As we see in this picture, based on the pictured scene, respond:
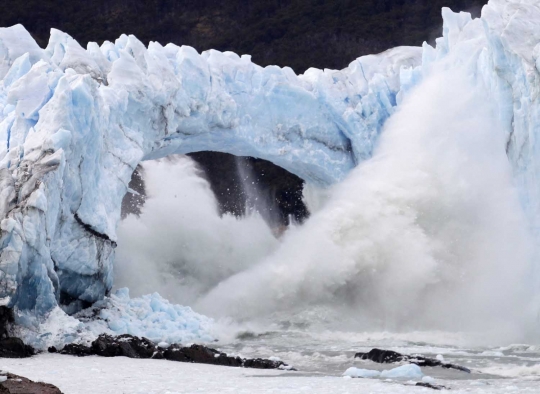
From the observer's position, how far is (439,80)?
69.1 feet

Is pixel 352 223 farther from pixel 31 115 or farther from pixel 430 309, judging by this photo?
pixel 31 115

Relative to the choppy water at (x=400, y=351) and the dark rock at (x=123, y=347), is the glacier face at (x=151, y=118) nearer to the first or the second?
the dark rock at (x=123, y=347)

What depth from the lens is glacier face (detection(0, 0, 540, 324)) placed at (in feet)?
48.0

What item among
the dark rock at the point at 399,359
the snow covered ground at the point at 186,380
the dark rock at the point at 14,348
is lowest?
the snow covered ground at the point at 186,380

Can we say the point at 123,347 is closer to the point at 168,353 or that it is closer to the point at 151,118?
the point at 168,353

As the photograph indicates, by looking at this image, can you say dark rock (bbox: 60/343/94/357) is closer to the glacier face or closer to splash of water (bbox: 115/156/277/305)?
the glacier face

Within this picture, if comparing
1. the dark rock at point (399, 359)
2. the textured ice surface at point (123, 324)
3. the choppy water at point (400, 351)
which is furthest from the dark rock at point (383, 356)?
the textured ice surface at point (123, 324)

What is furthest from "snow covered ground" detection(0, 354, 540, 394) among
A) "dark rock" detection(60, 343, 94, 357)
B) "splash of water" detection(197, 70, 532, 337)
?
"splash of water" detection(197, 70, 532, 337)

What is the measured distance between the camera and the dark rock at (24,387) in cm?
862

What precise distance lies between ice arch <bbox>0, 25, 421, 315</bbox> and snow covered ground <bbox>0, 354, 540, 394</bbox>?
6.90ft

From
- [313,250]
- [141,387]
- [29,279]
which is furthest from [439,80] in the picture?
[141,387]

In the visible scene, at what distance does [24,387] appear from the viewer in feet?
29.0

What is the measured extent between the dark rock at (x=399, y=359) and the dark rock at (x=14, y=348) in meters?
5.08

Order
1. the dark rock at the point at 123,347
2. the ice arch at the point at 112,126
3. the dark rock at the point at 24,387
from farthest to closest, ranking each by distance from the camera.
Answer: the ice arch at the point at 112,126
the dark rock at the point at 123,347
the dark rock at the point at 24,387
